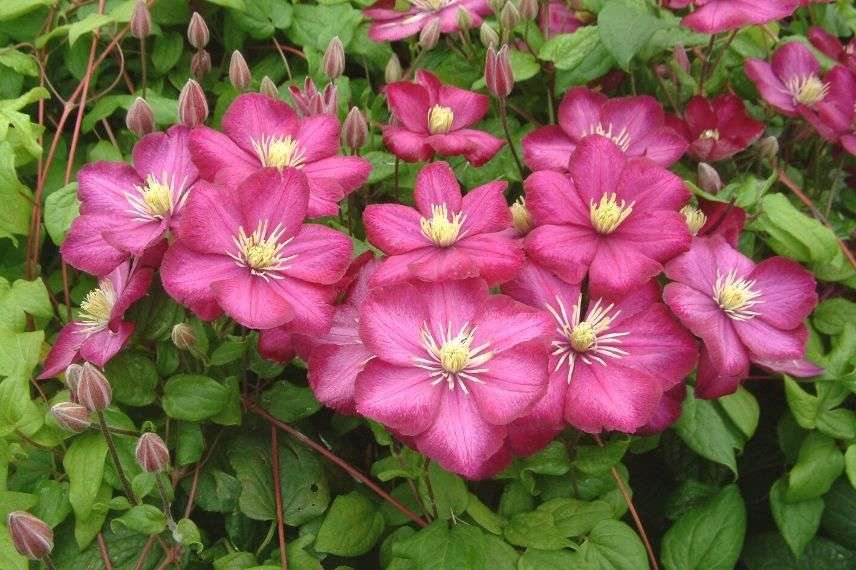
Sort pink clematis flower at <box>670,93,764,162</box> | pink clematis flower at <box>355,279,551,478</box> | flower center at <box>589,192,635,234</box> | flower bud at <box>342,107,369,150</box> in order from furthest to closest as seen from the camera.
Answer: pink clematis flower at <box>670,93,764,162</box> → flower bud at <box>342,107,369,150</box> → flower center at <box>589,192,635,234</box> → pink clematis flower at <box>355,279,551,478</box>

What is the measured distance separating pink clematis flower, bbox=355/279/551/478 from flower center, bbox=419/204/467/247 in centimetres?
6

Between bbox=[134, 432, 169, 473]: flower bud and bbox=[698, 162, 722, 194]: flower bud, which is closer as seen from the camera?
bbox=[134, 432, 169, 473]: flower bud

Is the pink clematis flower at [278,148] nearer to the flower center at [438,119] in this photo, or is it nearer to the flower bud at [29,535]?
the flower center at [438,119]

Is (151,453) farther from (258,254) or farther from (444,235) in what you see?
(444,235)

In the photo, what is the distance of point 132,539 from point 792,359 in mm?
655

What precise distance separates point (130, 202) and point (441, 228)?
30cm

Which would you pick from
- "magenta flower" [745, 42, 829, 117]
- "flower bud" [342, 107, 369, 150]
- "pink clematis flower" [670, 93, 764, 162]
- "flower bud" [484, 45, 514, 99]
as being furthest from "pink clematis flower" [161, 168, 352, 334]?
"magenta flower" [745, 42, 829, 117]

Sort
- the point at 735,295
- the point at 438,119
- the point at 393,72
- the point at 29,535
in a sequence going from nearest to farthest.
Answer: the point at 29,535
the point at 735,295
the point at 438,119
the point at 393,72

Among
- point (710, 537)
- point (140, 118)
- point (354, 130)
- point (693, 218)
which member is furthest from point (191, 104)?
point (710, 537)

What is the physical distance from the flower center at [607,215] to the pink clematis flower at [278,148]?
220mm

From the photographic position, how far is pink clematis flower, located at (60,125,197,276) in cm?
76

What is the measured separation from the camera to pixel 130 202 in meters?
0.80

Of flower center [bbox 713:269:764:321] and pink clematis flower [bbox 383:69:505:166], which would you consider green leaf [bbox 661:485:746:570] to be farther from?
pink clematis flower [bbox 383:69:505:166]

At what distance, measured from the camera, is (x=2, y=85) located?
1058 millimetres
